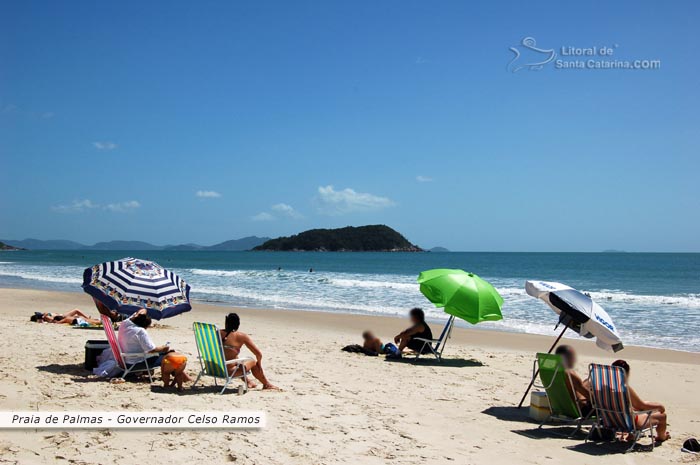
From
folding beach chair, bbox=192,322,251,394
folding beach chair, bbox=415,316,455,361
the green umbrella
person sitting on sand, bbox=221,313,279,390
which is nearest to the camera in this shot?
folding beach chair, bbox=192,322,251,394

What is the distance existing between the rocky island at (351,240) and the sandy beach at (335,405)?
133m

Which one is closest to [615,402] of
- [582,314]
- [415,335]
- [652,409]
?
[652,409]

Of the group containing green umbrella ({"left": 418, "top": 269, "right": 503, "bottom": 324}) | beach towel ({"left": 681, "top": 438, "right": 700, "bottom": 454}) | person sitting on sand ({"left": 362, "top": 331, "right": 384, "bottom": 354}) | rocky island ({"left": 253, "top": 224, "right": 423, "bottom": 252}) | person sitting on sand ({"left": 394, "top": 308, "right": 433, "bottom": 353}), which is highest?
rocky island ({"left": 253, "top": 224, "right": 423, "bottom": 252})

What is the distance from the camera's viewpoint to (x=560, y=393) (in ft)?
20.6

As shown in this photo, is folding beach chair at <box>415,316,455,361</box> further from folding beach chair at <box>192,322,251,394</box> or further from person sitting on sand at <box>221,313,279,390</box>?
folding beach chair at <box>192,322,251,394</box>

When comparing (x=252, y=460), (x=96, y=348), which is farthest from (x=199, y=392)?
(x=252, y=460)

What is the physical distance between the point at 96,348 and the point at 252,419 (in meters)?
3.05

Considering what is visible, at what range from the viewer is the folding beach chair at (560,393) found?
6.16m

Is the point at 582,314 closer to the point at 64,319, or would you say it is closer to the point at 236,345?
the point at 236,345

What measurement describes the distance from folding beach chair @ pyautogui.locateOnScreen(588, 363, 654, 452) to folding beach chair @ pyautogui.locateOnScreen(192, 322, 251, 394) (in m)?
3.84

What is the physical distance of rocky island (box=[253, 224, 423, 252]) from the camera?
145250mm

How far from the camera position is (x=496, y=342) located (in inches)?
521

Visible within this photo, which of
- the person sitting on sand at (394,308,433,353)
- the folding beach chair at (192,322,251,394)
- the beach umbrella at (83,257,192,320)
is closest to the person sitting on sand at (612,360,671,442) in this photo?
the folding beach chair at (192,322,251,394)

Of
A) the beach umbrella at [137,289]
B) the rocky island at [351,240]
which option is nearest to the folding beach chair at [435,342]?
the beach umbrella at [137,289]
